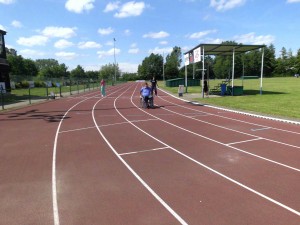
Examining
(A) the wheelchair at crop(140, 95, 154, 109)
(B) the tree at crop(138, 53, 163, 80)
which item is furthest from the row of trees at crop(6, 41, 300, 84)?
(A) the wheelchair at crop(140, 95, 154, 109)

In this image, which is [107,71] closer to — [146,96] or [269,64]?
[269,64]

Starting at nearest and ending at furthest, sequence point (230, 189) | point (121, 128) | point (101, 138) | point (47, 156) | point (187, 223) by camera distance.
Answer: point (187, 223), point (230, 189), point (47, 156), point (101, 138), point (121, 128)

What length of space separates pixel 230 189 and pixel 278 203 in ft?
2.87

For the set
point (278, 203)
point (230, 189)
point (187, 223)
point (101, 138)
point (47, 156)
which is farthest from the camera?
point (101, 138)

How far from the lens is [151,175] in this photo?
19.9 feet

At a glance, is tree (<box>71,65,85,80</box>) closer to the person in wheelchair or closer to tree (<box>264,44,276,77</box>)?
tree (<box>264,44,276,77</box>)

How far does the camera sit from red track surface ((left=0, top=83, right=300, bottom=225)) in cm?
437

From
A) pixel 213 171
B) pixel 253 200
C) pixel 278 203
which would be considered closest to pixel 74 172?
pixel 213 171

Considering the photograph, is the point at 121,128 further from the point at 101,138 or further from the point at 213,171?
the point at 213,171

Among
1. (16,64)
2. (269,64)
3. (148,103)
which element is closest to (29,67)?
(16,64)

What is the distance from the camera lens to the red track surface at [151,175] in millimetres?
4367

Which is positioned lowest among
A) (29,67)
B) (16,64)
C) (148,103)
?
(148,103)

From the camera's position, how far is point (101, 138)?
9586 mm

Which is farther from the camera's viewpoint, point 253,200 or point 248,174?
point 248,174
